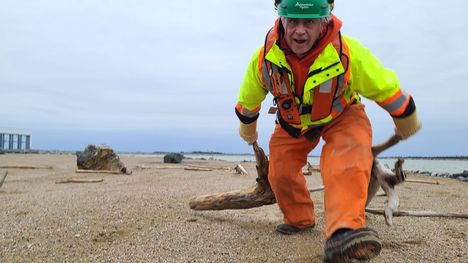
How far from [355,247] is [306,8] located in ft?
6.24

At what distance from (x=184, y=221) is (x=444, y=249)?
2710 millimetres

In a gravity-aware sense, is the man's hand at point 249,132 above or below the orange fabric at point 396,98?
below

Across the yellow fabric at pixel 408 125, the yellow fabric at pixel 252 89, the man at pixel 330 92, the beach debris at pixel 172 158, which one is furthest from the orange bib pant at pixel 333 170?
the beach debris at pixel 172 158

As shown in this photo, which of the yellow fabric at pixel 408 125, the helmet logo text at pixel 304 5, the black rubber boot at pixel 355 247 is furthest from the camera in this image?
the yellow fabric at pixel 408 125

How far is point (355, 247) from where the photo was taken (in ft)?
9.21

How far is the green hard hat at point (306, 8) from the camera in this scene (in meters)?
3.37

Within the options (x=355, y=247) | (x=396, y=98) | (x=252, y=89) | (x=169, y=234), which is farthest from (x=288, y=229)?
(x=396, y=98)

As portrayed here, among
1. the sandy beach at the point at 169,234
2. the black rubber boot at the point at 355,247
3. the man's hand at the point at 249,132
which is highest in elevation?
the man's hand at the point at 249,132

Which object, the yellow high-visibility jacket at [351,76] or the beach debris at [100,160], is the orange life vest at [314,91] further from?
the beach debris at [100,160]

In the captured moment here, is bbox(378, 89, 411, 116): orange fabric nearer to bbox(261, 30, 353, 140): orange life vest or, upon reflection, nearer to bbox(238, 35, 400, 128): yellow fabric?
bbox(238, 35, 400, 128): yellow fabric

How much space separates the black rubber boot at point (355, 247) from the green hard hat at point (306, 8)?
175 cm

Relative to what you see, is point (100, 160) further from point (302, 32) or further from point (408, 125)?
point (408, 125)

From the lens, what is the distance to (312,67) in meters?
3.46

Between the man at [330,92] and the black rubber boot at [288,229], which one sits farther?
the black rubber boot at [288,229]
